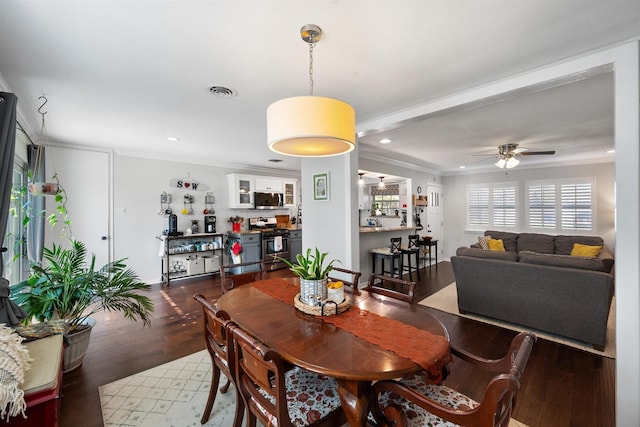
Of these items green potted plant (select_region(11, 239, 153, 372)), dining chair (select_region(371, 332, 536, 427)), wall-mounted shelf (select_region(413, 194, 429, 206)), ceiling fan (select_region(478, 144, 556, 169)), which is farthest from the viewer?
wall-mounted shelf (select_region(413, 194, 429, 206))

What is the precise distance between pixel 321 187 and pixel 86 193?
3.79 m

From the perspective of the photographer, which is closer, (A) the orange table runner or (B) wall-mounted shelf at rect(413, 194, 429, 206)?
(A) the orange table runner

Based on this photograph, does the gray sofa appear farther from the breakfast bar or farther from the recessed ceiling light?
the recessed ceiling light

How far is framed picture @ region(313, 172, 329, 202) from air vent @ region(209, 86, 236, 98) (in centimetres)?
156

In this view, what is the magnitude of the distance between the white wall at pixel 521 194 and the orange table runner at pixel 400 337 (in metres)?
6.62

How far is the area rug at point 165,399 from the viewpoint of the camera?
176 centimetres

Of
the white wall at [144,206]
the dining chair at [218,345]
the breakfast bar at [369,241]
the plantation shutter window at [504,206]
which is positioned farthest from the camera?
the plantation shutter window at [504,206]

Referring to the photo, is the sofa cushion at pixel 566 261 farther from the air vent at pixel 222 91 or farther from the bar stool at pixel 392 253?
the air vent at pixel 222 91

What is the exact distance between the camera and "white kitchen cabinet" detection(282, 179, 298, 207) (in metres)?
6.73

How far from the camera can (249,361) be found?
1.21 meters

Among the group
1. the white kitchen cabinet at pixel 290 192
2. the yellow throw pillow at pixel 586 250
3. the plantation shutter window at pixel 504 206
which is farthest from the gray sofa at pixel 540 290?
the white kitchen cabinet at pixel 290 192

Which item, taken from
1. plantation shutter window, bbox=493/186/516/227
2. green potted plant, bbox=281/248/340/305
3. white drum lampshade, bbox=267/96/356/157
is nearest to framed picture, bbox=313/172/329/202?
green potted plant, bbox=281/248/340/305

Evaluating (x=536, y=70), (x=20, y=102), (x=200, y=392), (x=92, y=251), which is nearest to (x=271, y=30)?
(x=536, y=70)

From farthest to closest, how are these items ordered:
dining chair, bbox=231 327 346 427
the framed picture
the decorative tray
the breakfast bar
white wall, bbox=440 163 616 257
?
white wall, bbox=440 163 616 257 → the breakfast bar → the framed picture → the decorative tray → dining chair, bbox=231 327 346 427
